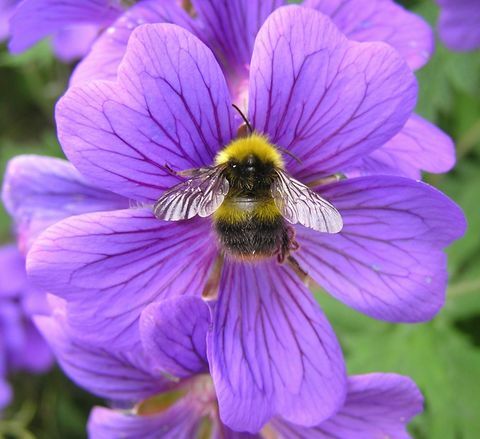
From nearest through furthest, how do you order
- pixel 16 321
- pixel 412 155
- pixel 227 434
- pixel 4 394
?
pixel 412 155
pixel 227 434
pixel 4 394
pixel 16 321

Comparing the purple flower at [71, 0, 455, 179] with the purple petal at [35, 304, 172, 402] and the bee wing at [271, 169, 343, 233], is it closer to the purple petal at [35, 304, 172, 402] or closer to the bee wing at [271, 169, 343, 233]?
the bee wing at [271, 169, 343, 233]

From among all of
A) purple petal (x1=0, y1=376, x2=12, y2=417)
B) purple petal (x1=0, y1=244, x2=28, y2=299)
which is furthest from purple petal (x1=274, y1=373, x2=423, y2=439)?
purple petal (x1=0, y1=244, x2=28, y2=299)

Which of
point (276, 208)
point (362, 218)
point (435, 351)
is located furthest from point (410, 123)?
point (435, 351)

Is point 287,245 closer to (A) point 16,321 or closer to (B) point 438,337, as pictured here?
(B) point 438,337

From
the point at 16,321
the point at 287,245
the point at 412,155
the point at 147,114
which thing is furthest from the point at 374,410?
the point at 16,321

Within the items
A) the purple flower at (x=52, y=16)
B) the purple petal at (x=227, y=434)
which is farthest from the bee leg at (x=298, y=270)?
the purple flower at (x=52, y=16)

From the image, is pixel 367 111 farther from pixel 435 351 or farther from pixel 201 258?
pixel 435 351
